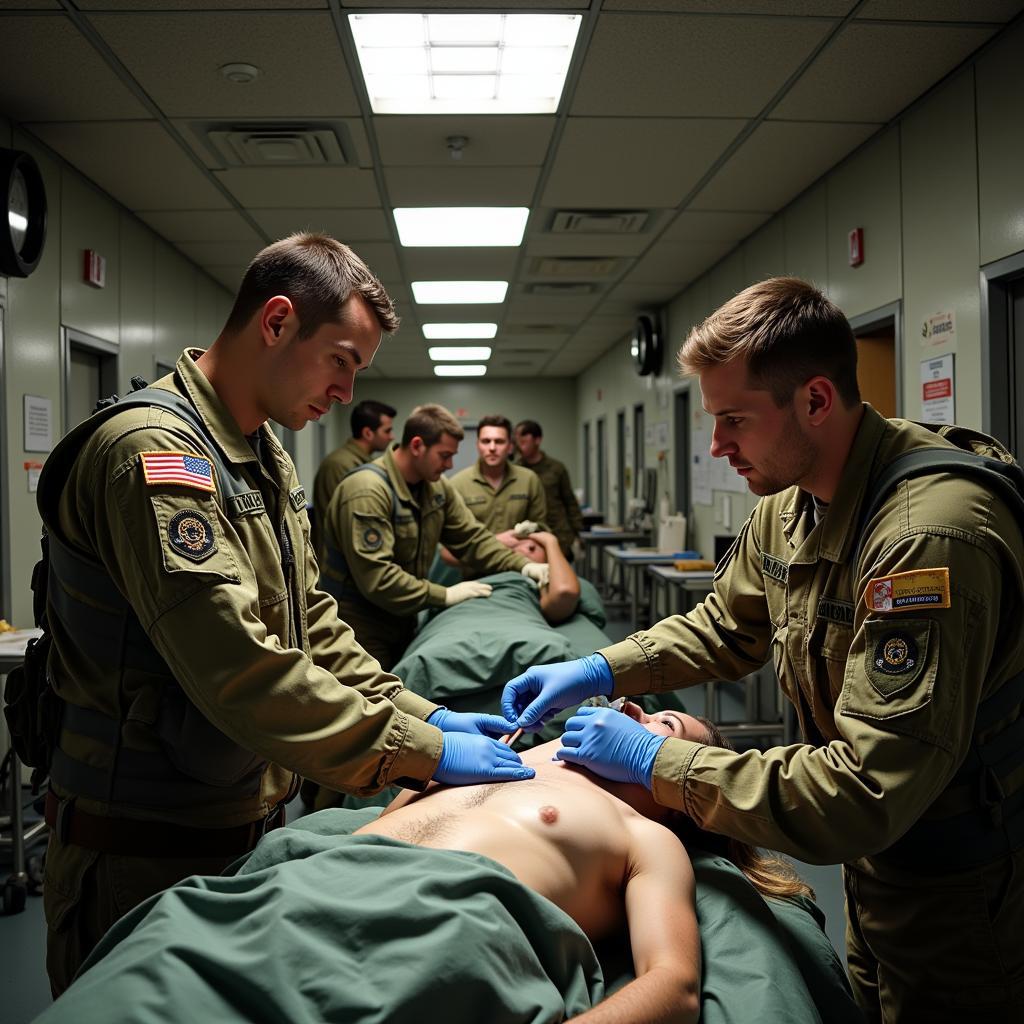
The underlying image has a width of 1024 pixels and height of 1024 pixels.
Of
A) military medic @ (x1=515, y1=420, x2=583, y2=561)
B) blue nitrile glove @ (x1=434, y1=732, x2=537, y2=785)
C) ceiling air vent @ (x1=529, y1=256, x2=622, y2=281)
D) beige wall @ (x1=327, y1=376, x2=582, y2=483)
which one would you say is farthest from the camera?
beige wall @ (x1=327, y1=376, x2=582, y2=483)

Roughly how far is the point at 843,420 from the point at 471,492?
13.6ft

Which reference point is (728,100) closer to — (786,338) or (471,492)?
(786,338)

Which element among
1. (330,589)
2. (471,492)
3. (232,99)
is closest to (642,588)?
(471,492)

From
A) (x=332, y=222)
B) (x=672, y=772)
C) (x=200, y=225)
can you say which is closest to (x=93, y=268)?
(x=200, y=225)

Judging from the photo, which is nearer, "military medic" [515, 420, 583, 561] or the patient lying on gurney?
the patient lying on gurney

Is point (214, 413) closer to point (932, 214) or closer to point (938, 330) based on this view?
point (938, 330)

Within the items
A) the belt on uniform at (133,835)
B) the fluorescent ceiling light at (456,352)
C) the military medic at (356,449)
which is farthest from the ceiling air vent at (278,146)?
the fluorescent ceiling light at (456,352)

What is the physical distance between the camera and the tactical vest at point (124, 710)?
137 centimetres

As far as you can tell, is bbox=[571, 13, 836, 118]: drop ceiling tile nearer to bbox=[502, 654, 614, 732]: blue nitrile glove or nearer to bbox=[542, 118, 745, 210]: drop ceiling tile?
bbox=[542, 118, 745, 210]: drop ceiling tile

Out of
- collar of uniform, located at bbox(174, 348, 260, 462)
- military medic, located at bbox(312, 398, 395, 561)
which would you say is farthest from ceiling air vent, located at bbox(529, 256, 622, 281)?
collar of uniform, located at bbox(174, 348, 260, 462)

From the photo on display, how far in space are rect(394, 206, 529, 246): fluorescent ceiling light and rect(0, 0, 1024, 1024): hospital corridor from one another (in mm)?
630

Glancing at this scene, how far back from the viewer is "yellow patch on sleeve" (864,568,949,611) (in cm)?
124

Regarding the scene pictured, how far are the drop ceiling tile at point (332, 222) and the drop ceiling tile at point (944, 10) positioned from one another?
294 cm

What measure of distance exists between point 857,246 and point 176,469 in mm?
3580
